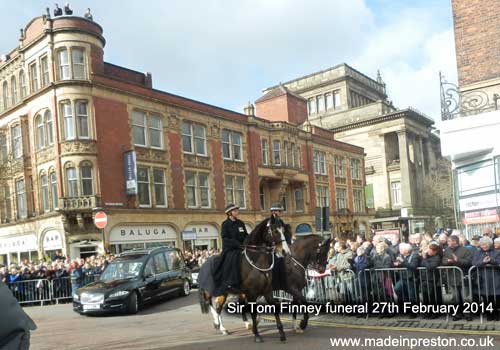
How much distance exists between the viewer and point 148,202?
32.9 metres

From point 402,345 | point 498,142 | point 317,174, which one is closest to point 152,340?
point 402,345

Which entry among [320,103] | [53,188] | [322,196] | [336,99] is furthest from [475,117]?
[320,103]

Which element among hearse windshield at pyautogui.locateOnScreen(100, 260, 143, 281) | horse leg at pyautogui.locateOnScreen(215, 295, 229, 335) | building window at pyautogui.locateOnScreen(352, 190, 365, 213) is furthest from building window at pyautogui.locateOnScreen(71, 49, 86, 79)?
building window at pyautogui.locateOnScreen(352, 190, 365, 213)

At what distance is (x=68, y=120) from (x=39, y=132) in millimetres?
3090

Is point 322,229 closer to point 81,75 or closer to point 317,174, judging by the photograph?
point 81,75

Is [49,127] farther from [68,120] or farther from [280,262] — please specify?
[280,262]

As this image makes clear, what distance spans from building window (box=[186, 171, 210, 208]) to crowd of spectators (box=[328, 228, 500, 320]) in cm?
2503

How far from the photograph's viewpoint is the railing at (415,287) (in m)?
9.55

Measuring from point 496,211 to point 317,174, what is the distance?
119 feet

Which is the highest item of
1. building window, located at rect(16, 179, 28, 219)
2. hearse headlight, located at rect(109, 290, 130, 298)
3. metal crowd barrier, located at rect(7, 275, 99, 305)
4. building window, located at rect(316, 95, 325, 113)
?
building window, located at rect(316, 95, 325, 113)

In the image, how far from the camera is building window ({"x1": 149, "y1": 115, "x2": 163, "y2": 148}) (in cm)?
3398

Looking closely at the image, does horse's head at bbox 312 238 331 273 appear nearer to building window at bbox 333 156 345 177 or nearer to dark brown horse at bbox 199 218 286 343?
dark brown horse at bbox 199 218 286 343

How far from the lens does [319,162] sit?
52.3 m

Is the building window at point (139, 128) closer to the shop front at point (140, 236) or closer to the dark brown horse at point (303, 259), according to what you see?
the shop front at point (140, 236)
